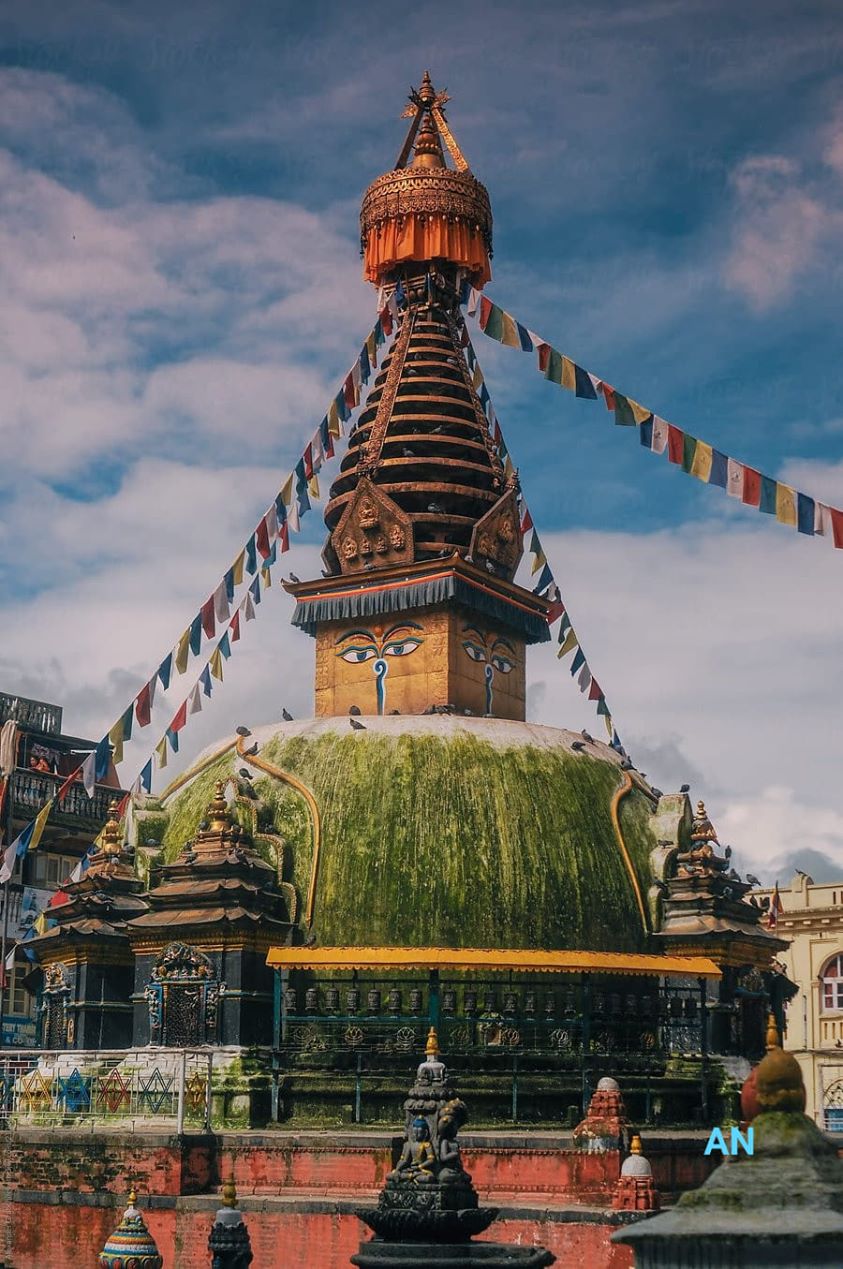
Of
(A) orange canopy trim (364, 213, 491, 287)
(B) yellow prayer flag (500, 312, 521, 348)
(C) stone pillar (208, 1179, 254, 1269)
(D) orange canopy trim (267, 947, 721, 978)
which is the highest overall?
(A) orange canopy trim (364, 213, 491, 287)

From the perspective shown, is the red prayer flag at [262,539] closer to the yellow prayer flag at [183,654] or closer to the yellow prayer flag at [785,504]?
the yellow prayer flag at [183,654]

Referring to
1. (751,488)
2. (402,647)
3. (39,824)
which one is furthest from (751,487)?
(39,824)

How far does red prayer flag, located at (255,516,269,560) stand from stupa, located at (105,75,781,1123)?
1.14 metres

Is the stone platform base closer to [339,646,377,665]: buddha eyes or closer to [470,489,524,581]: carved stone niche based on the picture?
[339,646,377,665]: buddha eyes

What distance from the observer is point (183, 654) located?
32.3 meters

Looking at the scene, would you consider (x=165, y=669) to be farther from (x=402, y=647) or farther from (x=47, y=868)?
(x=47, y=868)

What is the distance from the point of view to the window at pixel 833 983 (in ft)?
164

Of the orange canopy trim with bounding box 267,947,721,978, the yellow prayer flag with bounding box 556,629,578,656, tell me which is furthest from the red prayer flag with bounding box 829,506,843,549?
the yellow prayer flag with bounding box 556,629,578,656

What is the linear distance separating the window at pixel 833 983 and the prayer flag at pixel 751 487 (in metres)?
27.3

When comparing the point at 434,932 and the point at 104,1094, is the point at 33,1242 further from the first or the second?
the point at 434,932

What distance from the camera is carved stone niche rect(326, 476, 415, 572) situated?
107ft

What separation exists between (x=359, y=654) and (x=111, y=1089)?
10.2 metres

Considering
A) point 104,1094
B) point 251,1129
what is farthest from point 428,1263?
point 104,1094

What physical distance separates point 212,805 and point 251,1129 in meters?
5.72
